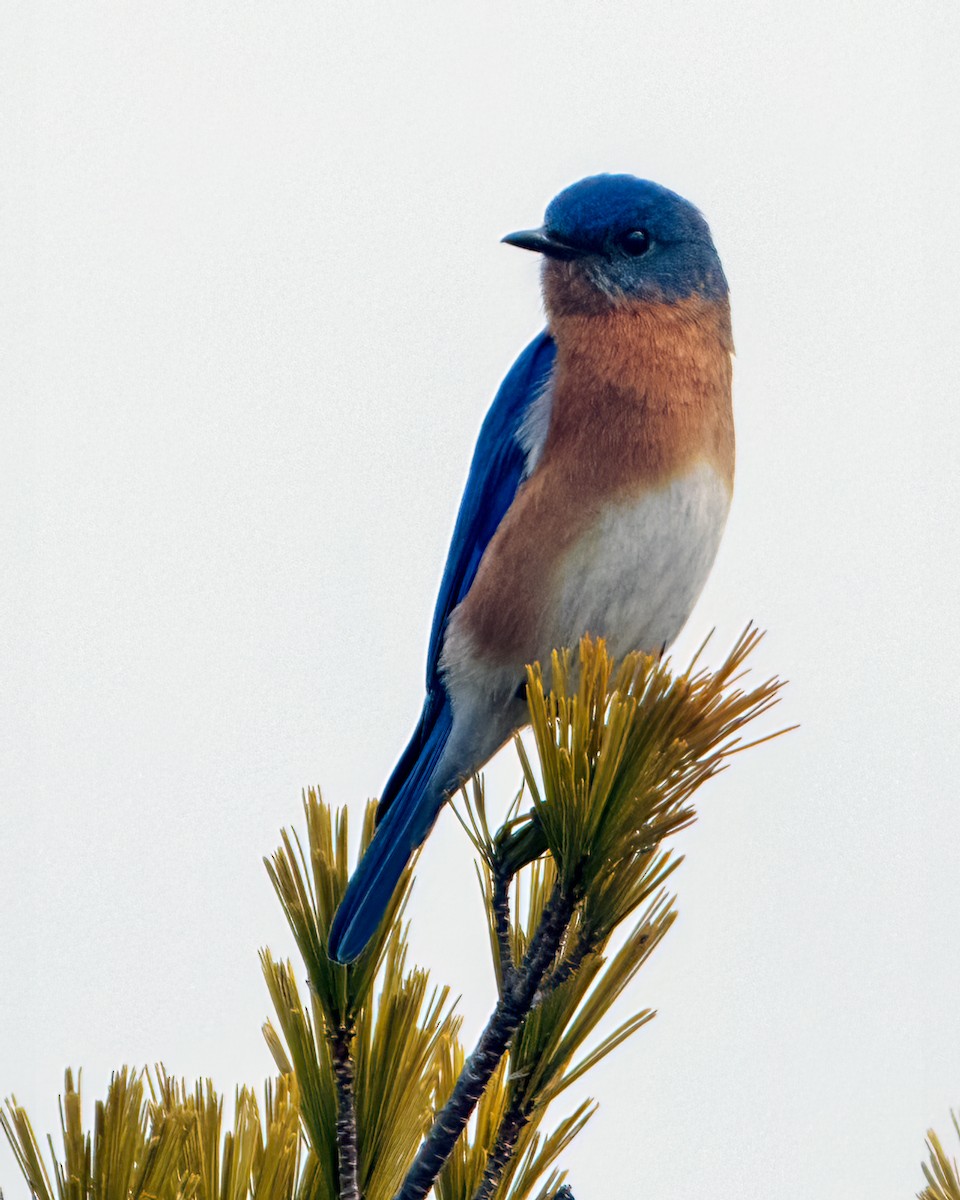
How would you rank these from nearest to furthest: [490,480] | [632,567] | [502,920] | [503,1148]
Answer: [503,1148] → [502,920] → [632,567] → [490,480]

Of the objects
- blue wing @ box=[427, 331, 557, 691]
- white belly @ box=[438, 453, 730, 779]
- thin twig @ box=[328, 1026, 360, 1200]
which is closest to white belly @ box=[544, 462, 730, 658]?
white belly @ box=[438, 453, 730, 779]

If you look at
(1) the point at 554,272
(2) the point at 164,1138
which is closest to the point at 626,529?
(1) the point at 554,272

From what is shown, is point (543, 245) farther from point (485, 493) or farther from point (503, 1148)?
point (503, 1148)

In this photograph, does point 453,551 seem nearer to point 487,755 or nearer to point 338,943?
point 487,755

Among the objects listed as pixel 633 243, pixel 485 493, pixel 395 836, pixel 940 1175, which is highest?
pixel 633 243

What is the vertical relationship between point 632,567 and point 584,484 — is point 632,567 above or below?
below

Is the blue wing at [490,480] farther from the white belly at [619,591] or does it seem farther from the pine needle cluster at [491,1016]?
the pine needle cluster at [491,1016]

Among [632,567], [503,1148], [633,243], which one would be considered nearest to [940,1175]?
[503,1148]

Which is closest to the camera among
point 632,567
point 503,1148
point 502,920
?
point 503,1148
